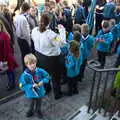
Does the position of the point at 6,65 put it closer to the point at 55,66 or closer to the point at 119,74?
the point at 55,66

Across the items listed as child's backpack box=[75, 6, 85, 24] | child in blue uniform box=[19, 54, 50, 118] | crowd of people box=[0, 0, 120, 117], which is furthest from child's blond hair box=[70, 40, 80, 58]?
child's backpack box=[75, 6, 85, 24]

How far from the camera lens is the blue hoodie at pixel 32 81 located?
4569mm

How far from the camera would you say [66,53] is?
5645mm

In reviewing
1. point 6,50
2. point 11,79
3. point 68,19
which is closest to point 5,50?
point 6,50

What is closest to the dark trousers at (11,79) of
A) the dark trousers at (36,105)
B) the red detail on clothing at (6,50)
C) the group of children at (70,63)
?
the red detail on clothing at (6,50)

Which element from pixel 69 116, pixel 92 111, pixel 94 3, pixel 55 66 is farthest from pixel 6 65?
pixel 94 3

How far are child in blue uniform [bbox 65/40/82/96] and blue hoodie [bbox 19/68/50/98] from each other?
855mm

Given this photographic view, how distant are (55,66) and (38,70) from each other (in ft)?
1.94

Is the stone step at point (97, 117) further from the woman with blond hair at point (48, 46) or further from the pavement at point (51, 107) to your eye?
the woman with blond hair at point (48, 46)

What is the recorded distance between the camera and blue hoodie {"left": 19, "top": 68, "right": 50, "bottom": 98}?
4569 mm

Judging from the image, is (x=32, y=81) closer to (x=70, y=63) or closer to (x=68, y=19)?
(x=70, y=63)

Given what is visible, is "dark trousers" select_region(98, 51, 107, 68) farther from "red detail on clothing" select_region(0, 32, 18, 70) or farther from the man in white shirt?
"red detail on clothing" select_region(0, 32, 18, 70)

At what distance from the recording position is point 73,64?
5.39 m

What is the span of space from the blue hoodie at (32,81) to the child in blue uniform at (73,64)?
0.85m
